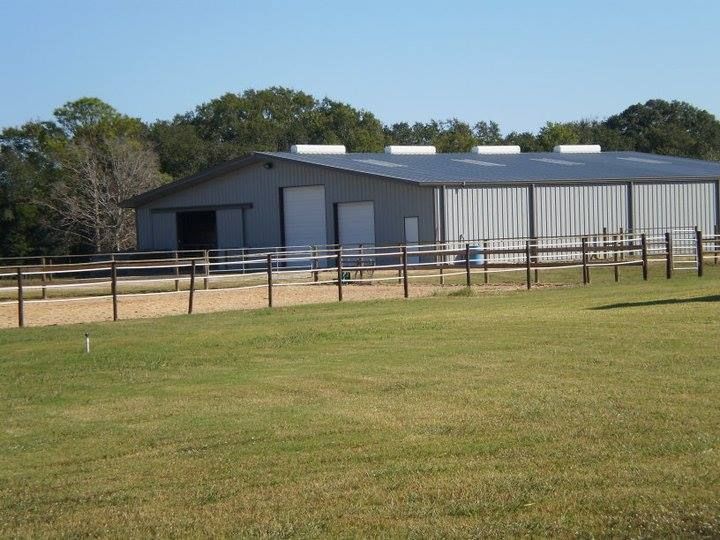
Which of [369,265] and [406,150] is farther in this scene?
[406,150]

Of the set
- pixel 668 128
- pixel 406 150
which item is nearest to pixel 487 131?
pixel 668 128

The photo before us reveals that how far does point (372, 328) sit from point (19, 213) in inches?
2205

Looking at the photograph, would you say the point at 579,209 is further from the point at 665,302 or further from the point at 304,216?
the point at 665,302

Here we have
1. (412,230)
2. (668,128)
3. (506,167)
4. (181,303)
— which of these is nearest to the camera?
(181,303)

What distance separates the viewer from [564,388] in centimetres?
1252

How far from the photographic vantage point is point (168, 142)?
86.9m

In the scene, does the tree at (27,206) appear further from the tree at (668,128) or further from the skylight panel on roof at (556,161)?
the tree at (668,128)

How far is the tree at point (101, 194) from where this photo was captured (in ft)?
221

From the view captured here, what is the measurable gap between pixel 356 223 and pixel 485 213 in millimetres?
5160

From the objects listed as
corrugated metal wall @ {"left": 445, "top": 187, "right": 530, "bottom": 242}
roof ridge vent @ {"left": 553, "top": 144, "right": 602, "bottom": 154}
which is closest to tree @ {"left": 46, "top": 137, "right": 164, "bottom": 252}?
roof ridge vent @ {"left": 553, "top": 144, "right": 602, "bottom": 154}

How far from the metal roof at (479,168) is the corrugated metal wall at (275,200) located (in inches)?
17.4

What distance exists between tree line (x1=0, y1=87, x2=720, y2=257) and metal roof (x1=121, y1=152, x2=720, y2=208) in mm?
13490

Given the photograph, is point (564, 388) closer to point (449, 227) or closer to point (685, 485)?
point (685, 485)

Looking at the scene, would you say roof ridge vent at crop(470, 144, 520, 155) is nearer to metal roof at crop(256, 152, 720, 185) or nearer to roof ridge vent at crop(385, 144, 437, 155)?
metal roof at crop(256, 152, 720, 185)
